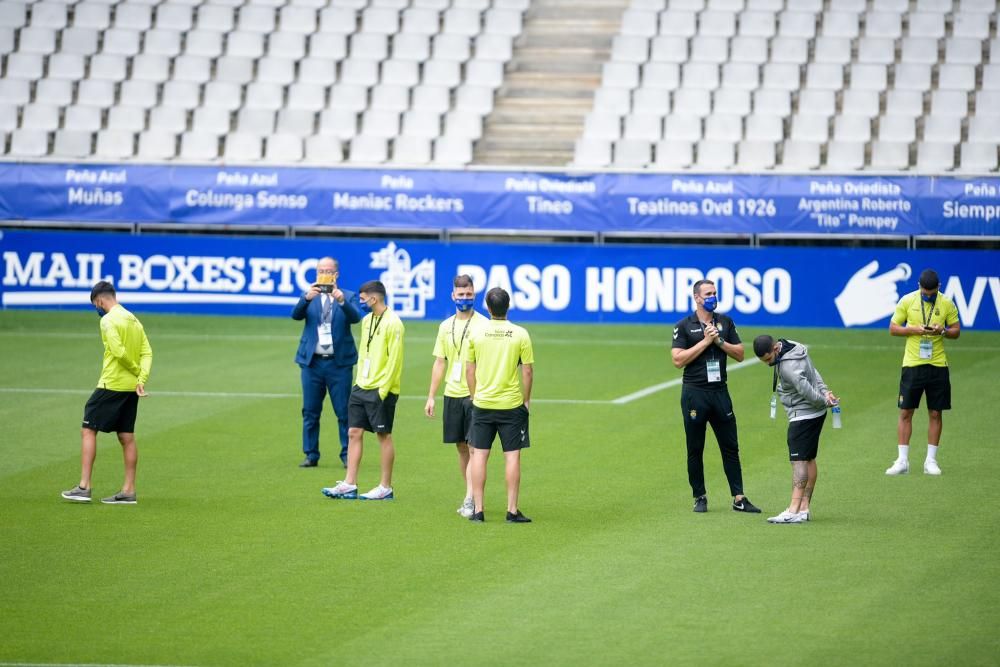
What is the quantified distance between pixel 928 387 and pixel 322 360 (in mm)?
6364

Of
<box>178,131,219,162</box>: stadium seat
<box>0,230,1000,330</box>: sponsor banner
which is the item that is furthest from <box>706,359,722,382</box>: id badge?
<box>178,131,219,162</box>: stadium seat

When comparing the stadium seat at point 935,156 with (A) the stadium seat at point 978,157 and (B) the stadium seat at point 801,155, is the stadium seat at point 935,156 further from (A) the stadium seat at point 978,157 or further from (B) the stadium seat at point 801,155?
(B) the stadium seat at point 801,155

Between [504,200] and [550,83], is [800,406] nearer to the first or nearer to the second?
[504,200]

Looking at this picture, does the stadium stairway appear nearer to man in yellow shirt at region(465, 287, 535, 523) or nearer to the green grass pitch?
the green grass pitch

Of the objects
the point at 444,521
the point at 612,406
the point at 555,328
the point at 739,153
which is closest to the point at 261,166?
the point at 555,328

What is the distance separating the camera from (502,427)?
12938 millimetres

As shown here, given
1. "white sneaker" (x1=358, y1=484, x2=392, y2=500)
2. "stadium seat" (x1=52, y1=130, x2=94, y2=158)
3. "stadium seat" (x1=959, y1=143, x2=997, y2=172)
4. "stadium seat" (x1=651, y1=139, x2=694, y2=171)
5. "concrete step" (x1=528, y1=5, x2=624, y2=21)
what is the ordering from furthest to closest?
"concrete step" (x1=528, y1=5, x2=624, y2=21)
"stadium seat" (x1=52, y1=130, x2=94, y2=158)
"stadium seat" (x1=651, y1=139, x2=694, y2=171)
"stadium seat" (x1=959, y1=143, x2=997, y2=172)
"white sneaker" (x1=358, y1=484, x2=392, y2=500)

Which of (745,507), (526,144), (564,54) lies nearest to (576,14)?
(564,54)

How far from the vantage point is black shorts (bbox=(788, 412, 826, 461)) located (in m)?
Result: 12.8

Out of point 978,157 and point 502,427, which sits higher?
point 978,157

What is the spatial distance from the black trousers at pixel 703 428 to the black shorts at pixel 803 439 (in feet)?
2.40

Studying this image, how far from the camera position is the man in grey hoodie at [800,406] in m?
12.6

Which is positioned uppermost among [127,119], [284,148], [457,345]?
[127,119]

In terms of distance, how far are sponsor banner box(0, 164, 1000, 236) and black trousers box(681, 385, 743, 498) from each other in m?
16.5
